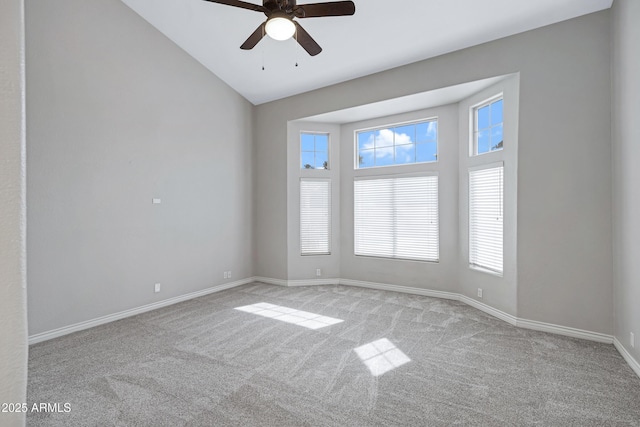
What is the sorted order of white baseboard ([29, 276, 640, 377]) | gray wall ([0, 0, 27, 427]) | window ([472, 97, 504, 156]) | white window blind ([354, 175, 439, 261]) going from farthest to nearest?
white window blind ([354, 175, 439, 261])
window ([472, 97, 504, 156])
white baseboard ([29, 276, 640, 377])
gray wall ([0, 0, 27, 427])

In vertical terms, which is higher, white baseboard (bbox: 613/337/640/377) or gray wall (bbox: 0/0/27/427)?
gray wall (bbox: 0/0/27/427)

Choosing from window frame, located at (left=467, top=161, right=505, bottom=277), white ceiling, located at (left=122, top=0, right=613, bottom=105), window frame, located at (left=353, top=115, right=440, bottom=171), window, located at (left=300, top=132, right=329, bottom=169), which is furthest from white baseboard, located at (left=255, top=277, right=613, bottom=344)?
white ceiling, located at (left=122, top=0, right=613, bottom=105)

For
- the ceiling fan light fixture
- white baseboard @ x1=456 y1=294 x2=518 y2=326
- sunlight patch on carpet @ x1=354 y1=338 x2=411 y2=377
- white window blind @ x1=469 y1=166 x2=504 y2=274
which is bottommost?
sunlight patch on carpet @ x1=354 y1=338 x2=411 y2=377

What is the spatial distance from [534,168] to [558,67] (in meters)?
1.16

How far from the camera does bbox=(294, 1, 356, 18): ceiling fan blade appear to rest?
8.79ft

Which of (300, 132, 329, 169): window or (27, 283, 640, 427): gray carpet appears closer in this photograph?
(27, 283, 640, 427): gray carpet

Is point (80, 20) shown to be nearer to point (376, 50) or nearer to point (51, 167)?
point (51, 167)

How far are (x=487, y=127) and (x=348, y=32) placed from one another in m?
2.35

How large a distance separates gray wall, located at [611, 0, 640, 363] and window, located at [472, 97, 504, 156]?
119 centimetres

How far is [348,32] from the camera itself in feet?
13.5

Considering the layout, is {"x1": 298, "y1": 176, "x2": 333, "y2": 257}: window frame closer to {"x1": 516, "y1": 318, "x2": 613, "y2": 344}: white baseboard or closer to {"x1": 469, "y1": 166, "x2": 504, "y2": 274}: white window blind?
{"x1": 469, "y1": 166, "x2": 504, "y2": 274}: white window blind

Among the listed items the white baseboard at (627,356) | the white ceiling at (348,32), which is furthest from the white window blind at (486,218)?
the white ceiling at (348,32)

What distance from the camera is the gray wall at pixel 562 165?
3391mm

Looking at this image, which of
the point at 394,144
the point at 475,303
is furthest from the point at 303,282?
the point at 394,144
